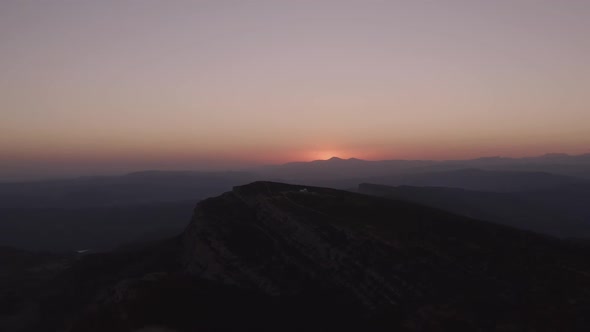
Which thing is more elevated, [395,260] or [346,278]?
[395,260]

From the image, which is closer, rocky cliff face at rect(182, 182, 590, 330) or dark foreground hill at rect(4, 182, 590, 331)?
rocky cliff face at rect(182, 182, 590, 330)

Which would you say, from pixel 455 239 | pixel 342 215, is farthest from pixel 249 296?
pixel 455 239

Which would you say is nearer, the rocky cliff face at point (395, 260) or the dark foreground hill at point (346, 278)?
the rocky cliff face at point (395, 260)

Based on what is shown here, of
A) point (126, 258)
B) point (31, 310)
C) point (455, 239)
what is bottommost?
point (31, 310)

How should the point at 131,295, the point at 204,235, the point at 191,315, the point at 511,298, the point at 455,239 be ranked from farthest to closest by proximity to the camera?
1. the point at 204,235
2. the point at 455,239
3. the point at 131,295
4. the point at 191,315
5. the point at 511,298

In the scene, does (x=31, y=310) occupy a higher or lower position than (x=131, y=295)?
lower

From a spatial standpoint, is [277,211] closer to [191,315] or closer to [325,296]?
[325,296]

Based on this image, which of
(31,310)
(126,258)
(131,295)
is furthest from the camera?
(126,258)

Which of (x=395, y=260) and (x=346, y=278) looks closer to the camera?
(x=395, y=260)
